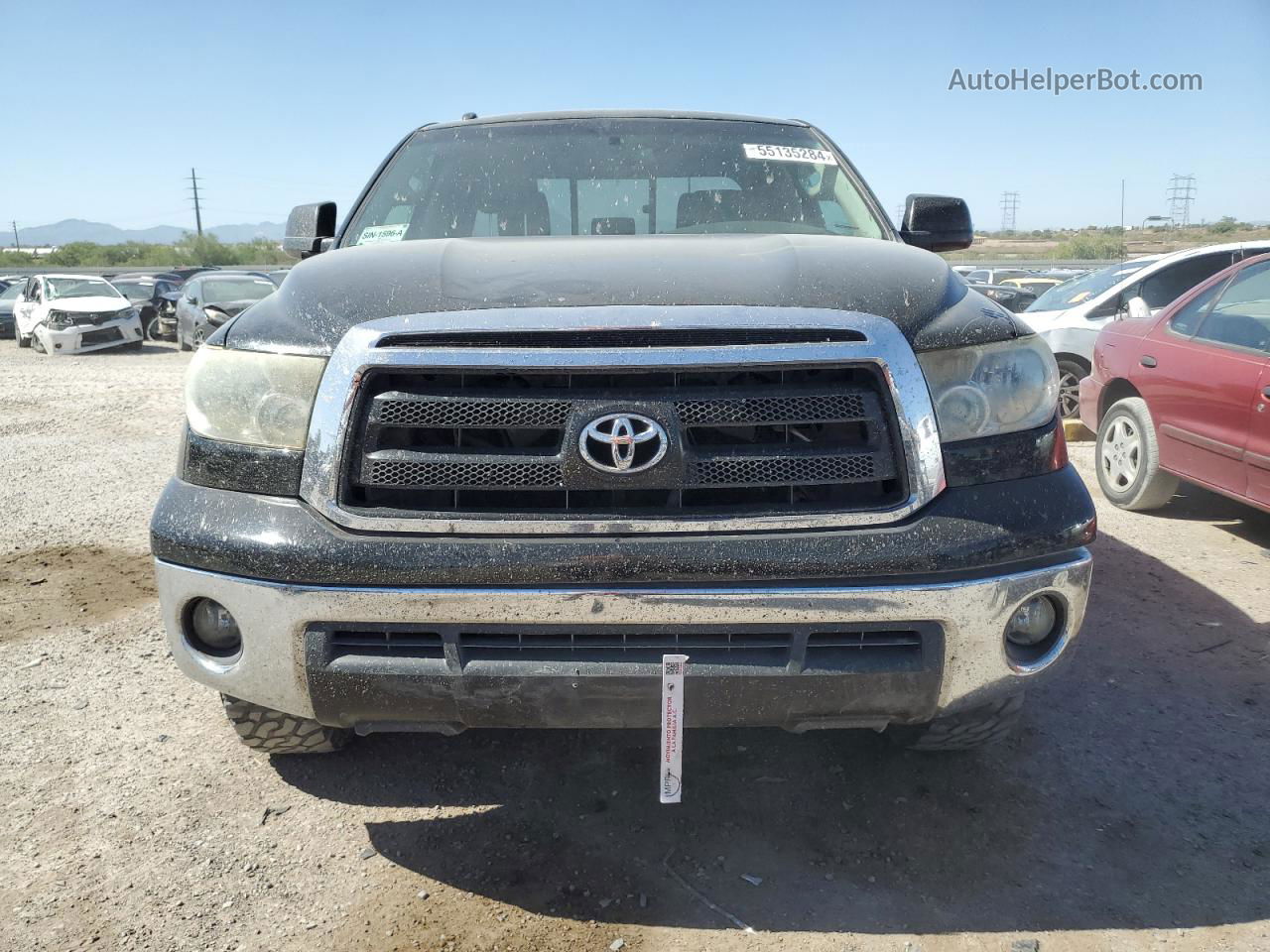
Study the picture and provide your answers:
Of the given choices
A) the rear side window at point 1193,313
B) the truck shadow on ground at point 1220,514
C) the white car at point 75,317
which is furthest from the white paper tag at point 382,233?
the white car at point 75,317

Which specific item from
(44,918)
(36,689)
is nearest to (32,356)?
(36,689)

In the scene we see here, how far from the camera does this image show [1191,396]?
5.27 m

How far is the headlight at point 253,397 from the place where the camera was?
2211 millimetres

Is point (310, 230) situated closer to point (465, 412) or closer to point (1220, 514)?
point (465, 412)

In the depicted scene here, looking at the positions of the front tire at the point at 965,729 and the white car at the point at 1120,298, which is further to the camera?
the white car at the point at 1120,298

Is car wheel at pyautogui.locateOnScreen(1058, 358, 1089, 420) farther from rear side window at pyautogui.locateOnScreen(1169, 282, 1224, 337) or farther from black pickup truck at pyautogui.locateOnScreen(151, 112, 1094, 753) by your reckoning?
black pickup truck at pyautogui.locateOnScreen(151, 112, 1094, 753)

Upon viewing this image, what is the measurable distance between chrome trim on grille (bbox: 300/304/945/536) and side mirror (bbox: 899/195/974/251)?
1731 mm

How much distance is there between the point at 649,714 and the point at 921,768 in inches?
47.3

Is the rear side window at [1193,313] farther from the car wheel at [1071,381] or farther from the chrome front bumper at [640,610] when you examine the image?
the chrome front bumper at [640,610]

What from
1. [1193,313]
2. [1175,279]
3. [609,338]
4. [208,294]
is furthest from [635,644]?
[208,294]

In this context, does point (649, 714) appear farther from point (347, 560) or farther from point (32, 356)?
point (32, 356)

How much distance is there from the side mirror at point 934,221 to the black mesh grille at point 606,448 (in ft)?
5.91

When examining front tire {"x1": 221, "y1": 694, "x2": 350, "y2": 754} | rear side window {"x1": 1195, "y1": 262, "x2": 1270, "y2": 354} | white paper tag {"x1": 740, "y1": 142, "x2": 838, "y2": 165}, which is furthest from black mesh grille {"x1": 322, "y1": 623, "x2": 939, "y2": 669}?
rear side window {"x1": 1195, "y1": 262, "x2": 1270, "y2": 354}

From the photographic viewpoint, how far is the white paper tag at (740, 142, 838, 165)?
368 centimetres
